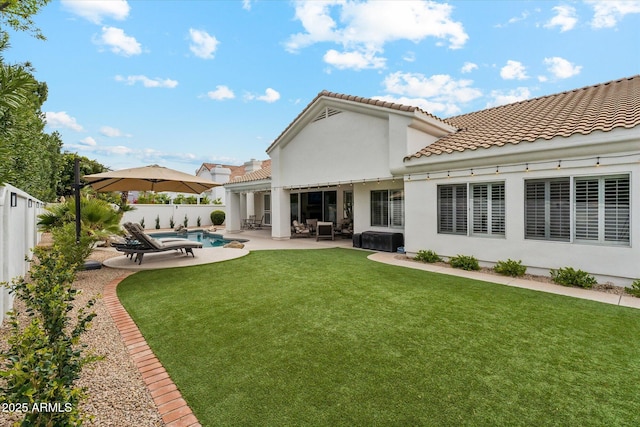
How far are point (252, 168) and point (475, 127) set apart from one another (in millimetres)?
25740

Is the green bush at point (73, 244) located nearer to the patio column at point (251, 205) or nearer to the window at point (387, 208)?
the window at point (387, 208)

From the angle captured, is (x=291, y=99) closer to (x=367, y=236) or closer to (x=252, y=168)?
(x=252, y=168)

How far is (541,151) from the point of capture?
8.81 metres

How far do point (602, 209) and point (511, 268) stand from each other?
2710mm

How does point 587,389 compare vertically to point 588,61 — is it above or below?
below

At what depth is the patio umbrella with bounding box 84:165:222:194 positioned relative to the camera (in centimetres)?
917

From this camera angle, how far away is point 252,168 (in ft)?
114

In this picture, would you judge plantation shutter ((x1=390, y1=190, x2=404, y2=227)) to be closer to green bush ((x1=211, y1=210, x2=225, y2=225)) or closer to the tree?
the tree

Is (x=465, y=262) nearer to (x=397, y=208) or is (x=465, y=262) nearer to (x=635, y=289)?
(x=635, y=289)

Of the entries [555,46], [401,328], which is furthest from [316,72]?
[401,328]

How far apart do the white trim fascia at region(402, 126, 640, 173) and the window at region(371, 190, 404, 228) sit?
3.30 meters

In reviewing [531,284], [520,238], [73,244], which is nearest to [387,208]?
[520,238]

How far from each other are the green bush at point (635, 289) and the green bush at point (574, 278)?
669 mm

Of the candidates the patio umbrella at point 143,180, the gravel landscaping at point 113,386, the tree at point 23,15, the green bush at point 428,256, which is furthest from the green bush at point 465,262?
the tree at point 23,15
